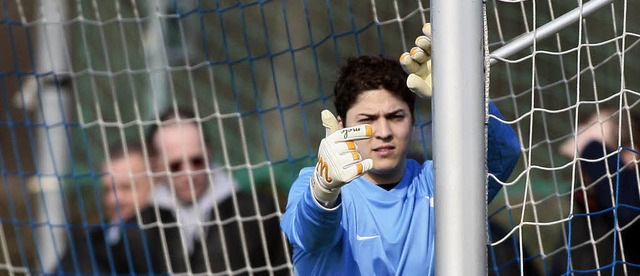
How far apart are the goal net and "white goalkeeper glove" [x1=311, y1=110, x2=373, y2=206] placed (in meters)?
1.51

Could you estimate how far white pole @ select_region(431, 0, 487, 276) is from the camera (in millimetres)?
2439

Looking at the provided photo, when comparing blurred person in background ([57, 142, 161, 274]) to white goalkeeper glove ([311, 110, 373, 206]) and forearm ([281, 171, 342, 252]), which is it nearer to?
forearm ([281, 171, 342, 252])

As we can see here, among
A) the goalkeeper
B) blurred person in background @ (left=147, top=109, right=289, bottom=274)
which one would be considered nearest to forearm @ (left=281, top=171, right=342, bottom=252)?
the goalkeeper

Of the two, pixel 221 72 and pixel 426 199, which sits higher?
pixel 221 72

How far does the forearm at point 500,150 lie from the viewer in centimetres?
319

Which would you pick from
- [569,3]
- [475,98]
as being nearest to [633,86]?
[569,3]

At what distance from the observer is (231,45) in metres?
5.48

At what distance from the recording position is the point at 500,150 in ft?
10.6

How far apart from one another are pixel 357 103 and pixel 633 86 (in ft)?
11.0

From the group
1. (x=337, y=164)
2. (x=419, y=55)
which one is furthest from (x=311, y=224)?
(x=419, y=55)

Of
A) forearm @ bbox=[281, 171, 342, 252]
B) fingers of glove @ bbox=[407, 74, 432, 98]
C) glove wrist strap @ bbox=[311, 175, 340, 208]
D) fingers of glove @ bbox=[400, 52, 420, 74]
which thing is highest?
fingers of glove @ bbox=[400, 52, 420, 74]

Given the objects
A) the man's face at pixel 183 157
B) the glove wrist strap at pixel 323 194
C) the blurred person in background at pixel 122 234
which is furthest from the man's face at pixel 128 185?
the glove wrist strap at pixel 323 194

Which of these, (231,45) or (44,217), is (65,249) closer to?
(44,217)

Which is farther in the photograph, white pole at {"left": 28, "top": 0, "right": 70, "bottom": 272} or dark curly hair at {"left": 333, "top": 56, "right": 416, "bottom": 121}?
white pole at {"left": 28, "top": 0, "right": 70, "bottom": 272}
